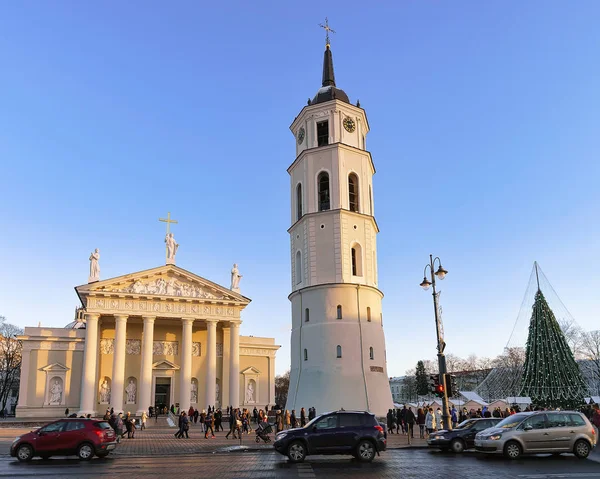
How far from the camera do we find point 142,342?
150 feet

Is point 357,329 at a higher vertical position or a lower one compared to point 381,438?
higher

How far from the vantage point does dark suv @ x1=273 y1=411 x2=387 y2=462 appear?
17.8 metres

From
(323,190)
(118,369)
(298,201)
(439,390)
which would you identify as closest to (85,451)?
(439,390)

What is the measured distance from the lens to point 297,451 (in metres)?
17.7

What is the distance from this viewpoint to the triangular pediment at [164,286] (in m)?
45.4

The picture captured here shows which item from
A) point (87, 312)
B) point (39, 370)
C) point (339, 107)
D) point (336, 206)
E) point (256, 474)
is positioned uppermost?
point (339, 107)

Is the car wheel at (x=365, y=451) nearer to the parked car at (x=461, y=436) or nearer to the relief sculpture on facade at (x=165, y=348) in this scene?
the parked car at (x=461, y=436)

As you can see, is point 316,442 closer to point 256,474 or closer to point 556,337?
point 256,474

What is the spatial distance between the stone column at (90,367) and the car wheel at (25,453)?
24.8 metres

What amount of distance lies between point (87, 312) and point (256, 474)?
34.4 m

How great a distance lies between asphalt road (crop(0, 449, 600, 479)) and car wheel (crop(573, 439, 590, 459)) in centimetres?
39

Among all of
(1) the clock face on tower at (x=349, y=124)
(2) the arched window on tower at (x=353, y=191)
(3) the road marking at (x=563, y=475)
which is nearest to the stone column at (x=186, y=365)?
(2) the arched window on tower at (x=353, y=191)

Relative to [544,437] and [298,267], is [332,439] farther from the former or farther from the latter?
[298,267]

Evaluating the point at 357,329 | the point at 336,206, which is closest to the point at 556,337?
the point at 357,329
